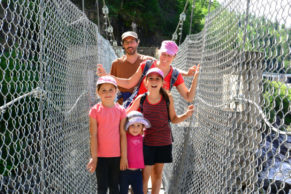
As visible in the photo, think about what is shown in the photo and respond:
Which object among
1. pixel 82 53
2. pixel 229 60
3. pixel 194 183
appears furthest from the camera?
pixel 82 53

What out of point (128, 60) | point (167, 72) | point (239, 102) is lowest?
point (239, 102)

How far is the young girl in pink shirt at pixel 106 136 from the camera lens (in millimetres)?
1539

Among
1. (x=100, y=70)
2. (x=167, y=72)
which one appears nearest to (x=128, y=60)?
(x=100, y=70)

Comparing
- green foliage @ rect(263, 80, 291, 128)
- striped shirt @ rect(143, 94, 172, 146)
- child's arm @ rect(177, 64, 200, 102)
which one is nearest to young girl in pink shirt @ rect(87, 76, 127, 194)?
striped shirt @ rect(143, 94, 172, 146)

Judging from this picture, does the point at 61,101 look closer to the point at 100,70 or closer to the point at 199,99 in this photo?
the point at 100,70

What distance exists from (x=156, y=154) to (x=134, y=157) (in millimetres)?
175

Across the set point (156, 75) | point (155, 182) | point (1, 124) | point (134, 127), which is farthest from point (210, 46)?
point (1, 124)

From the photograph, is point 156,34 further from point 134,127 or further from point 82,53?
point 134,127

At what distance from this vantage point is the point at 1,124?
3.05 m

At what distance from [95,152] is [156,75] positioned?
52cm

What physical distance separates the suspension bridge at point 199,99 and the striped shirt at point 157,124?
→ 27 centimetres

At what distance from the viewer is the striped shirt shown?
5.56ft

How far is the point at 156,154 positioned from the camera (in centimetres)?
174

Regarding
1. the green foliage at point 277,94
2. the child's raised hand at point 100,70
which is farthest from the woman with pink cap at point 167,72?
the green foliage at point 277,94
